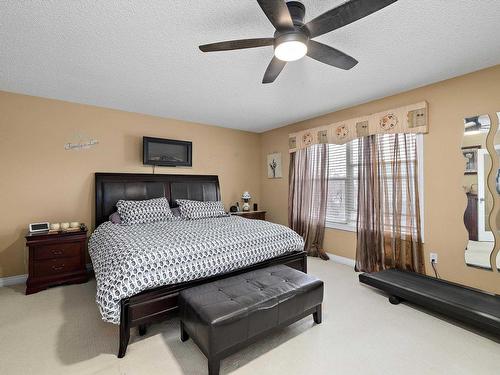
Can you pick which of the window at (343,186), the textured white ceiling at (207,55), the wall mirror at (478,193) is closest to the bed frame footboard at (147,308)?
the textured white ceiling at (207,55)

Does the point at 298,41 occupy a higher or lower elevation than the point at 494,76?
lower

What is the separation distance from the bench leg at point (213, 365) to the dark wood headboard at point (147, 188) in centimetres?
289

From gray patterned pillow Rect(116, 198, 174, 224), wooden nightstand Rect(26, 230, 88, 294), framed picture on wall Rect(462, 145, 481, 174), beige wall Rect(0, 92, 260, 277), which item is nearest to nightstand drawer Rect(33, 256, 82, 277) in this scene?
wooden nightstand Rect(26, 230, 88, 294)

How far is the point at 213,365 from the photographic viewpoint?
5.13 feet

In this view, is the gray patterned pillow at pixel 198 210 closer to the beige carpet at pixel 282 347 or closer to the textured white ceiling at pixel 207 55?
the textured white ceiling at pixel 207 55

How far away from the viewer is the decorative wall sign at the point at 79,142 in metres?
3.49

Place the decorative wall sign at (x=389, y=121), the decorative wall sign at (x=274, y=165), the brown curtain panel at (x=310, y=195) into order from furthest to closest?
1. the decorative wall sign at (x=274, y=165)
2. the brown curtain panel at (x=310, y=195)
3. the decorative wall sign at (x=389, y=121)

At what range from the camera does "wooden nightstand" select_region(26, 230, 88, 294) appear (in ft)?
9.38

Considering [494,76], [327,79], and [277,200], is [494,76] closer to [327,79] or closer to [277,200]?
[327,79]

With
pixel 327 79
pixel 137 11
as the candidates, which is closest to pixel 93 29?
pixel 137 11

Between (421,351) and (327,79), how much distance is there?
8.95 ft

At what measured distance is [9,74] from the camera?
260 centimetres

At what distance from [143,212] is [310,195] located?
110 inches

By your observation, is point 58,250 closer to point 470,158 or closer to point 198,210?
point 198,210
